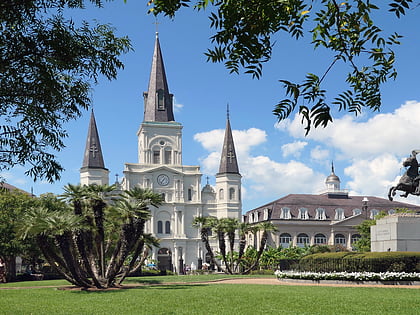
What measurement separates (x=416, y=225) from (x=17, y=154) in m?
19.8

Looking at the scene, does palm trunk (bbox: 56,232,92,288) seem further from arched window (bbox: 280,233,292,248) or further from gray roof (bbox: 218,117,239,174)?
gray roof (bbox: 218,117,239,174)

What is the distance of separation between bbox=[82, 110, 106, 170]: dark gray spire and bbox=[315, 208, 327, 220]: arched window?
1375 inches

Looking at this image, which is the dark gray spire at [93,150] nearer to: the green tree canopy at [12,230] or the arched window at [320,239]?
the arched window at [320,239]

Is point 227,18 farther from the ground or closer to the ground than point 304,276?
farther from the ground

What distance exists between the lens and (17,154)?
9977mm

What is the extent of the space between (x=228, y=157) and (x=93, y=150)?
2208 cm

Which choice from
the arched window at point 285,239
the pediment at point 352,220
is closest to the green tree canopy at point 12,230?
the arched window at point 285,239

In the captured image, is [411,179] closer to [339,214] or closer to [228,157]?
[339,214]

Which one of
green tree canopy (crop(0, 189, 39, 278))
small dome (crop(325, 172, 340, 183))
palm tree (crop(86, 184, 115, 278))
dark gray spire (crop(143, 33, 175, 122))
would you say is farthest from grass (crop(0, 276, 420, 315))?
small dome (crop(325, 172, 340, 183))

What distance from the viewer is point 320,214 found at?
88625 mm

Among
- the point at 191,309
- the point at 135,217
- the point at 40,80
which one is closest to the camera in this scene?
the point at 40,80

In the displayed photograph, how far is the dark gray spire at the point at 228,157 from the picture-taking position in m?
91.0

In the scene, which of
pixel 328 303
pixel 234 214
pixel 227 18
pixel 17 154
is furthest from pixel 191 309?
pixel 234 214

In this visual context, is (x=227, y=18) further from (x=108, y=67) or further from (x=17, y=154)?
(x=17, y=154)
